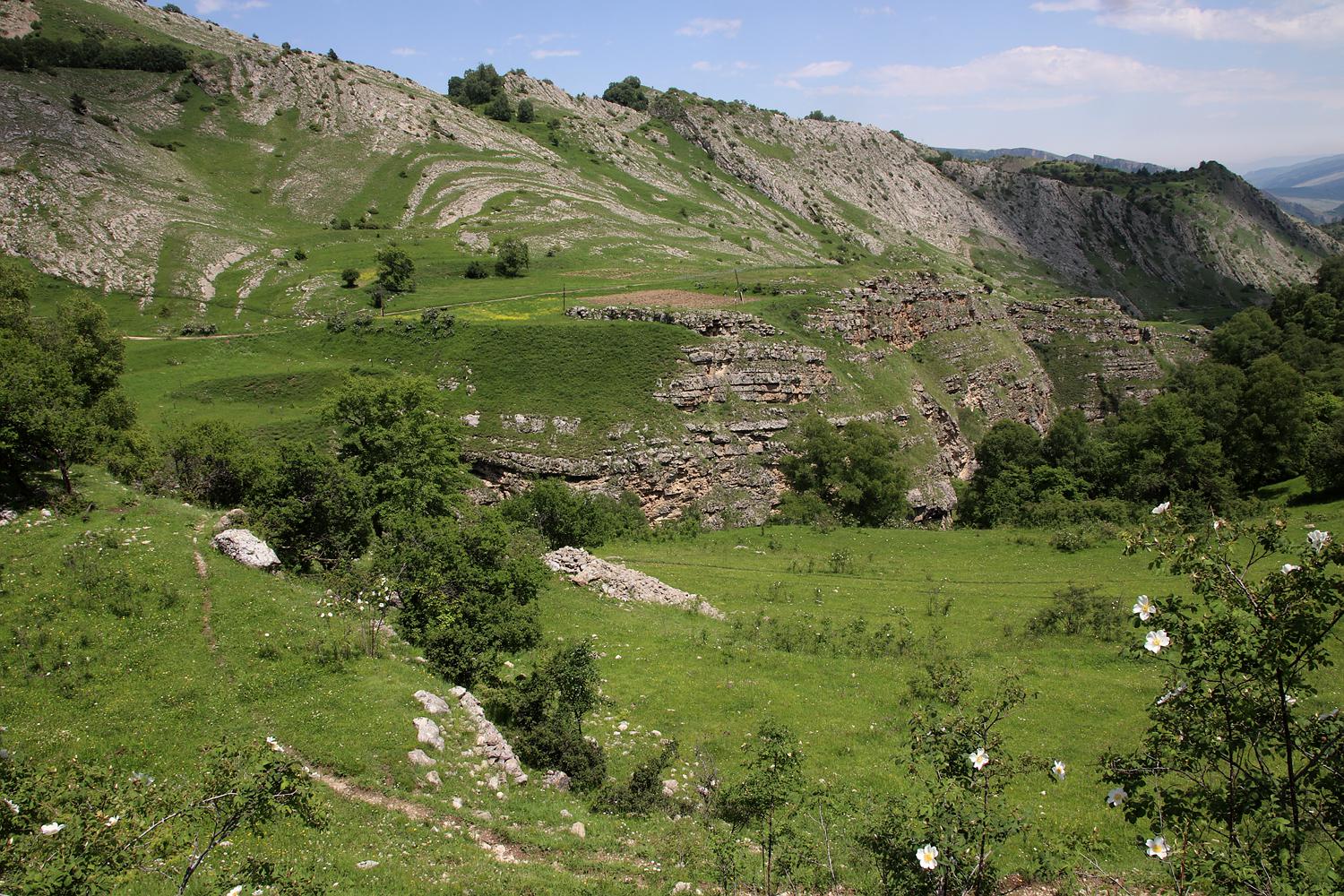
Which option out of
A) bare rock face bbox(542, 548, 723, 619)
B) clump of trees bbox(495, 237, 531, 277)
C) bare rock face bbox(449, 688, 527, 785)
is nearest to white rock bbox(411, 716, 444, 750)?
bare rock face bbox(449, 688, 527, 785)

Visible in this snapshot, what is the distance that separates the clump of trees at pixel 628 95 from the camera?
177000 mm

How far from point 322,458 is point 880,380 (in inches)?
2039

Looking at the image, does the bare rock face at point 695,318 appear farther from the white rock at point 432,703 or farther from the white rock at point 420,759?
the white rock at point 420,759

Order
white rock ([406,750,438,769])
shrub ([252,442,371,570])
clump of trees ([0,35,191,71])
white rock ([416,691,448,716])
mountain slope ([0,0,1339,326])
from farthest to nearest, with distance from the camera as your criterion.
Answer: clump of trees ([0,35,191,71])
mountain slope ([0,0,1339,326])
shrub ([252,442,371,570])
white rock ([416,691,448,716])
white rock ([406,750,438,769])

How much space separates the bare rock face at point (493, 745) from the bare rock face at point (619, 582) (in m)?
14.2

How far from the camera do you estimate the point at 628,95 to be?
17800cm

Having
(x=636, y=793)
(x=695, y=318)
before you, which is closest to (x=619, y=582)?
(x=636, y=793)

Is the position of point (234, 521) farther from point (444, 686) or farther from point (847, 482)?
point (847, 482)

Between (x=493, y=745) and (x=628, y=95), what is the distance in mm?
189524

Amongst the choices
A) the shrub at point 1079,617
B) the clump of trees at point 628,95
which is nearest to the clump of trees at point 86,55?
the clump of trees at point 628,95

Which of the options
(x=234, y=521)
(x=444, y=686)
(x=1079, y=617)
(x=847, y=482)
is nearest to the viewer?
(x=444, y=686)

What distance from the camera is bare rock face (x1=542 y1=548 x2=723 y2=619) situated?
31.8 metres

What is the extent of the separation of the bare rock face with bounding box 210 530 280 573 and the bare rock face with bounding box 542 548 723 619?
1220 cm

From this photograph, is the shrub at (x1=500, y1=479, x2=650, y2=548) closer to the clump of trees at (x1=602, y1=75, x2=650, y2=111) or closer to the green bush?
the green bush
